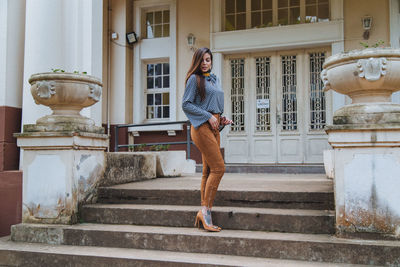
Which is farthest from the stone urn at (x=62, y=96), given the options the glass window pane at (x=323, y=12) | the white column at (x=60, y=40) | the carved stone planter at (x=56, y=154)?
the glass window pane at (x=323, y=12)

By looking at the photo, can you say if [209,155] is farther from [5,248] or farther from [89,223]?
[5,248]

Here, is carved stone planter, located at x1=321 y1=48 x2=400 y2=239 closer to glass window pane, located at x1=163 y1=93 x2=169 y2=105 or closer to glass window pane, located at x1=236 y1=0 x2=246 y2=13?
glass window pane, located at x1=236 y1=0 x2=246 y2=13

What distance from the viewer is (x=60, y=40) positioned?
20.7ft

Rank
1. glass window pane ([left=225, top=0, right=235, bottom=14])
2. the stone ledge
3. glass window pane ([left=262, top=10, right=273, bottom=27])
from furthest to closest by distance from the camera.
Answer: glass window pane ([left=225, top=0, right=235, bottom=14])
glass window pane ([left=262, top=10, right=273, bottom=27])
the stone ledge

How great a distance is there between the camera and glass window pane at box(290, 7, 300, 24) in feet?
32.0

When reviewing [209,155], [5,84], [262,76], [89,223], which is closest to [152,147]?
[262,76]

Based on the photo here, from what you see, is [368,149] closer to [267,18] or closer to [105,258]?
[105,258]

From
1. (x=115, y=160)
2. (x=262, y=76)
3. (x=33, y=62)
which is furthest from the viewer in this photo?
(x=262, y=76)

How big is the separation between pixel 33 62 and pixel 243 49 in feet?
17.5

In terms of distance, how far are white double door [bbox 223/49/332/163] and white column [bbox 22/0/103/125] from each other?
4278 mm

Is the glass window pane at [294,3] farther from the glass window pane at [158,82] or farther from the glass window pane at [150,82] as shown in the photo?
the glass window pane at [150,82]

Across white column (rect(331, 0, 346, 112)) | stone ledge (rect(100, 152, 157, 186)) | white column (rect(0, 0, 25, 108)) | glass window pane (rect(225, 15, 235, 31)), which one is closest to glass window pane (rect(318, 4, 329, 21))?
white column (rect(331, 0, 346, 112))

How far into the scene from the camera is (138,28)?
10.8 meters

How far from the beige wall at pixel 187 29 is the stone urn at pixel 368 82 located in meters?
6.99
